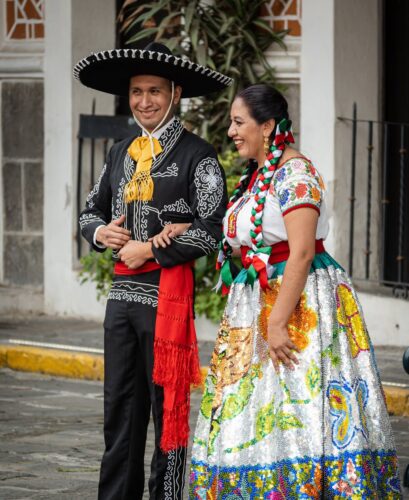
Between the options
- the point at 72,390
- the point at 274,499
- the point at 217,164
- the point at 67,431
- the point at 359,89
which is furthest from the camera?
the point at 359,89

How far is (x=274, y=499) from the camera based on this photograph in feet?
17.8

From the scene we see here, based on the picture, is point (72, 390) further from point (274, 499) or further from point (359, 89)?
point (274, 499)

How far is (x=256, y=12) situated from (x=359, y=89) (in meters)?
1.08

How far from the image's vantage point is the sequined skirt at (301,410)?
5418 millimetres

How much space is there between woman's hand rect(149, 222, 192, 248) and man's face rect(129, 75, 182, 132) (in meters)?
0.43

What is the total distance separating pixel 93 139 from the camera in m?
12.5

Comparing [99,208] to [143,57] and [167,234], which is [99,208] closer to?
[167,234]

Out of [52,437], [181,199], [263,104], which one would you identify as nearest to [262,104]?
[263,104]

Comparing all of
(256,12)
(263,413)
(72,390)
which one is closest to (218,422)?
(263,413)

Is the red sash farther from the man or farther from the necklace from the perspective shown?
the necklace

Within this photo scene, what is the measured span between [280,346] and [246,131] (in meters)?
0.82

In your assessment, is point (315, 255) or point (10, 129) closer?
point (315, 255)

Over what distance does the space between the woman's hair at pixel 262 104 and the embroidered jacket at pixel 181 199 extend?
0.46 m

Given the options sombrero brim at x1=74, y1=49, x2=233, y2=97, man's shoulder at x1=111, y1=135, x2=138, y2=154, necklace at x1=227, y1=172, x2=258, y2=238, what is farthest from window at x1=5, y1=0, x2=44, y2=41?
necklace at x1=227, y1=172, x2=258, y2=238
